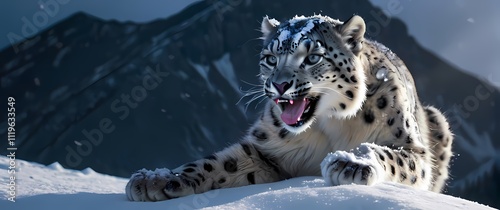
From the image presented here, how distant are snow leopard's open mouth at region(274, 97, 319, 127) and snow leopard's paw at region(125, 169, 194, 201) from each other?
1.77 feet

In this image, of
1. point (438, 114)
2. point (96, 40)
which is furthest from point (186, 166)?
point (96, 40)

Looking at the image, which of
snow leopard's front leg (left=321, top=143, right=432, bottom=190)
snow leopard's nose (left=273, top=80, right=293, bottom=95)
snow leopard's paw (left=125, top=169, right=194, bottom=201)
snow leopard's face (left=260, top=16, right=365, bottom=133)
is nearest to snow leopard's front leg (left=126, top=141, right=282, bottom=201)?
snow leopard's paw (left=125, top=169, right=194, bottom=201)

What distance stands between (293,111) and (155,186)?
2.34 feet

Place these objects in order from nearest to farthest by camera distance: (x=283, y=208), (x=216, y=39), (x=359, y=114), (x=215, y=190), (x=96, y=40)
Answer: (x=283, y=208)
(x=215, y=190)
(x=359, y=114)
(x=96, y=40)
(x=216, y=39)

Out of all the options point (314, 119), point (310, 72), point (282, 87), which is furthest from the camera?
point (314, 119)

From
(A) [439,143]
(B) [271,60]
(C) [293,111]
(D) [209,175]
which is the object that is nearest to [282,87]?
(C) [293,111]

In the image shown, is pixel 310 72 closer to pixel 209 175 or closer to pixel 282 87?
pixel 282 87

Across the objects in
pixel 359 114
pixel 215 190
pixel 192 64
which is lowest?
pixel 215 190

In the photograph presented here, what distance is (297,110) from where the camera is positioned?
131 inches

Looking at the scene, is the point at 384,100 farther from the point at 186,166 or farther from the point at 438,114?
the point at 438,114

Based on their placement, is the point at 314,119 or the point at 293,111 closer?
the point at 293,111

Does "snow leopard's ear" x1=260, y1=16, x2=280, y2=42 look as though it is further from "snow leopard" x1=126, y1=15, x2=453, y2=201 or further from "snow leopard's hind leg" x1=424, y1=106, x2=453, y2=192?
"snow leopard's hind leg" x1=424, y1=106, x2=453, y2=192

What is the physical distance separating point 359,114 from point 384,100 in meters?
0.14

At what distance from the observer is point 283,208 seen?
2434mm
